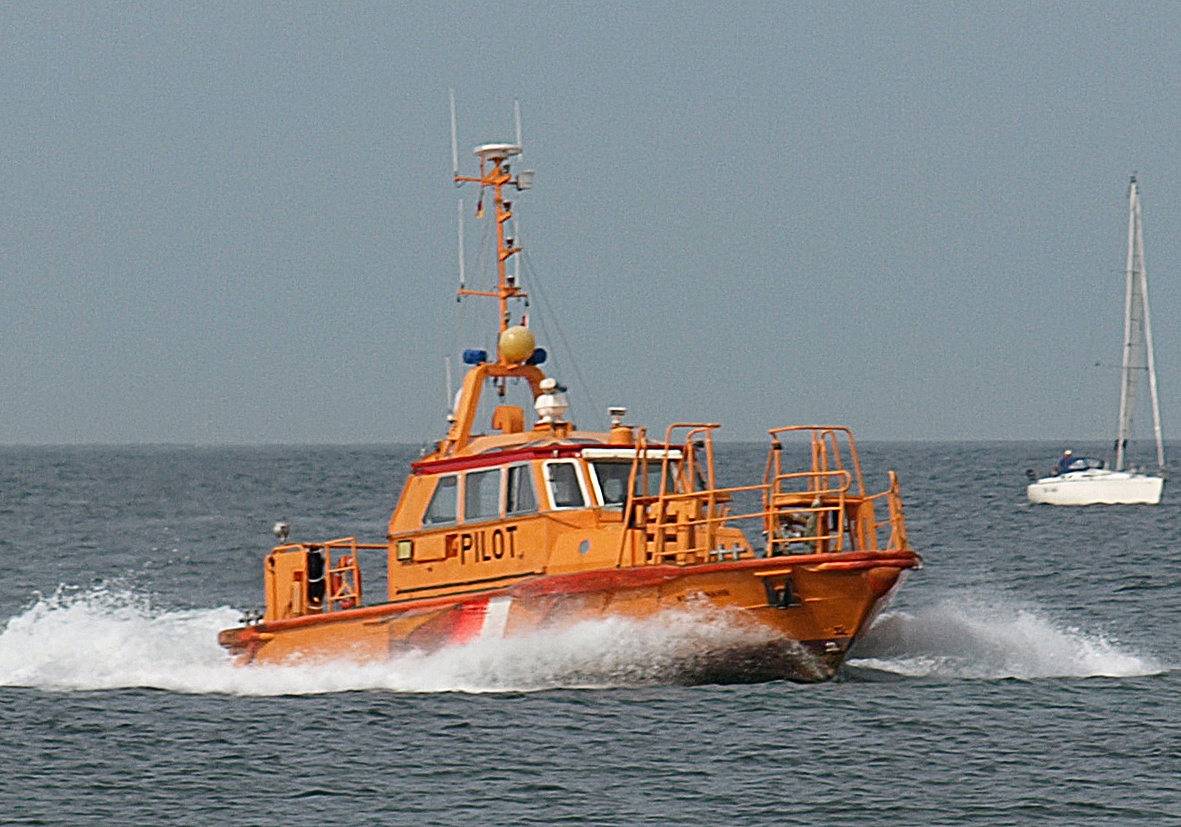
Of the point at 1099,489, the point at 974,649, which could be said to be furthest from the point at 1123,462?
the point at 974,649

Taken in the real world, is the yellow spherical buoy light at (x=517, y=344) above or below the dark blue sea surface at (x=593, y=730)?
above

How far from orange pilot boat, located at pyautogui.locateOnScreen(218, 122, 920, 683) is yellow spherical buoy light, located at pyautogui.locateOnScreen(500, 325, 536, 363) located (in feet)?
→ 0.07

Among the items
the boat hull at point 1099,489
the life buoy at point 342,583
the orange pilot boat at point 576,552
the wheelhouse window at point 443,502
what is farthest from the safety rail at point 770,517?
the boat hull at point 1099,489

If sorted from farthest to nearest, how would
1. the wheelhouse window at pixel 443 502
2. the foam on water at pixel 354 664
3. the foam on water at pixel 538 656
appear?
the wheelhouse window at pixel 443 502, the foam on water at pixel 538 656, the foam on water at pixel 354 664

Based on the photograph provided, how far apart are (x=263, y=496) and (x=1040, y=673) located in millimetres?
50204

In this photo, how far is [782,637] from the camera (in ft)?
55.5

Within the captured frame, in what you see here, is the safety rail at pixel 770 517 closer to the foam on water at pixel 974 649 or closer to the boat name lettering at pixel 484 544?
the boat name lettering at pixel 484 544

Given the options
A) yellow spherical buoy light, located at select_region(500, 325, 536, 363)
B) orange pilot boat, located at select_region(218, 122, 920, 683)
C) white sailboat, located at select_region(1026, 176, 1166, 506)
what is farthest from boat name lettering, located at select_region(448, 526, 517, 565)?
white sailboat, located at select_region(1026, 176, 1166, 506)

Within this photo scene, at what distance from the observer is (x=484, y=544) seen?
719 inches

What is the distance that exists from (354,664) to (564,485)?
278cm

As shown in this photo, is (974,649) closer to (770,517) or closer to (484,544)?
(770,517)

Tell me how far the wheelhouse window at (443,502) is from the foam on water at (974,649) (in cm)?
446

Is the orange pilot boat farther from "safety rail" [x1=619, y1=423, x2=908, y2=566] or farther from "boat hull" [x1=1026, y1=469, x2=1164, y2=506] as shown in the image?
"boat hull" [x1=1026, y1=469, x2=1164, y2=506]

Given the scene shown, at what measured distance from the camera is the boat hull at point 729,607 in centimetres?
1658
